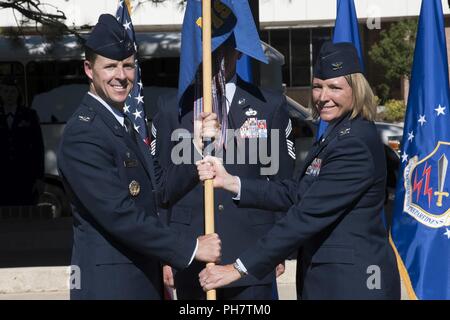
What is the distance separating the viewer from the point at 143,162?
3.58 m

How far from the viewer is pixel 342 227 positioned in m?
3.54

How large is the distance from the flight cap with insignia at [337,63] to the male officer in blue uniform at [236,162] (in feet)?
1.93

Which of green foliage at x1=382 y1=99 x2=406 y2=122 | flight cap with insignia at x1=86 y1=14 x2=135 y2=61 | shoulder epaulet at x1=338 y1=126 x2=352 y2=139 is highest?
flight cap with insignia at x1=86 y1=14 x2=135 y2=61

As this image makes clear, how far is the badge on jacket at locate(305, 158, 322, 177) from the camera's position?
11.9 feet

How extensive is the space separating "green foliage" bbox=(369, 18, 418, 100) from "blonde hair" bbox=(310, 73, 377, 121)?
2751cm

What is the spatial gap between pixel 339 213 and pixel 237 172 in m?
0.77

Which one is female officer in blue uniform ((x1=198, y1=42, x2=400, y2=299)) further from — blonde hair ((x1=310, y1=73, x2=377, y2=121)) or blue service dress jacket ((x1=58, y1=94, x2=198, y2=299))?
blue service dress jacket ((x1=58, y1=94, x2=198, y2=299))

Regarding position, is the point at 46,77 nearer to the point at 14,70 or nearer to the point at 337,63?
the point at 14,70

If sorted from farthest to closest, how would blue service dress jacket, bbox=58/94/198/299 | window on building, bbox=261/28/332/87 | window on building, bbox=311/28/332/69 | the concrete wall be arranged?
1. window on building, bbox=261/28/332/87
2. window on building, bbox=311/28/332/69
3. the concrete wall
4. blue service dress jacket, bbox=58/94/198/299

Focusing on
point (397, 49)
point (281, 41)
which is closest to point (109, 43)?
point (397, 49)

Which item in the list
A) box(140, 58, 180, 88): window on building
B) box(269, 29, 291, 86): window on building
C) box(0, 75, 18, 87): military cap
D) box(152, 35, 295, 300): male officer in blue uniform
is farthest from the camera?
box(269, 29, 291, 86): window on building

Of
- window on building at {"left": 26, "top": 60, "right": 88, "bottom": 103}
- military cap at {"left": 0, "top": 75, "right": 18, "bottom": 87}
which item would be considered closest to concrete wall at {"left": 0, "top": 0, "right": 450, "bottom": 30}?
window on building at {"left": 26, "top": 60, "right": 88, "bottom": 103}

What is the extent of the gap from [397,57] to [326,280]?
2943 cm

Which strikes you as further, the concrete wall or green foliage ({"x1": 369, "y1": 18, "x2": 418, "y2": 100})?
green foliage ({"x1": 369, "y1": 18, "x2": 418, "y2": 100})
